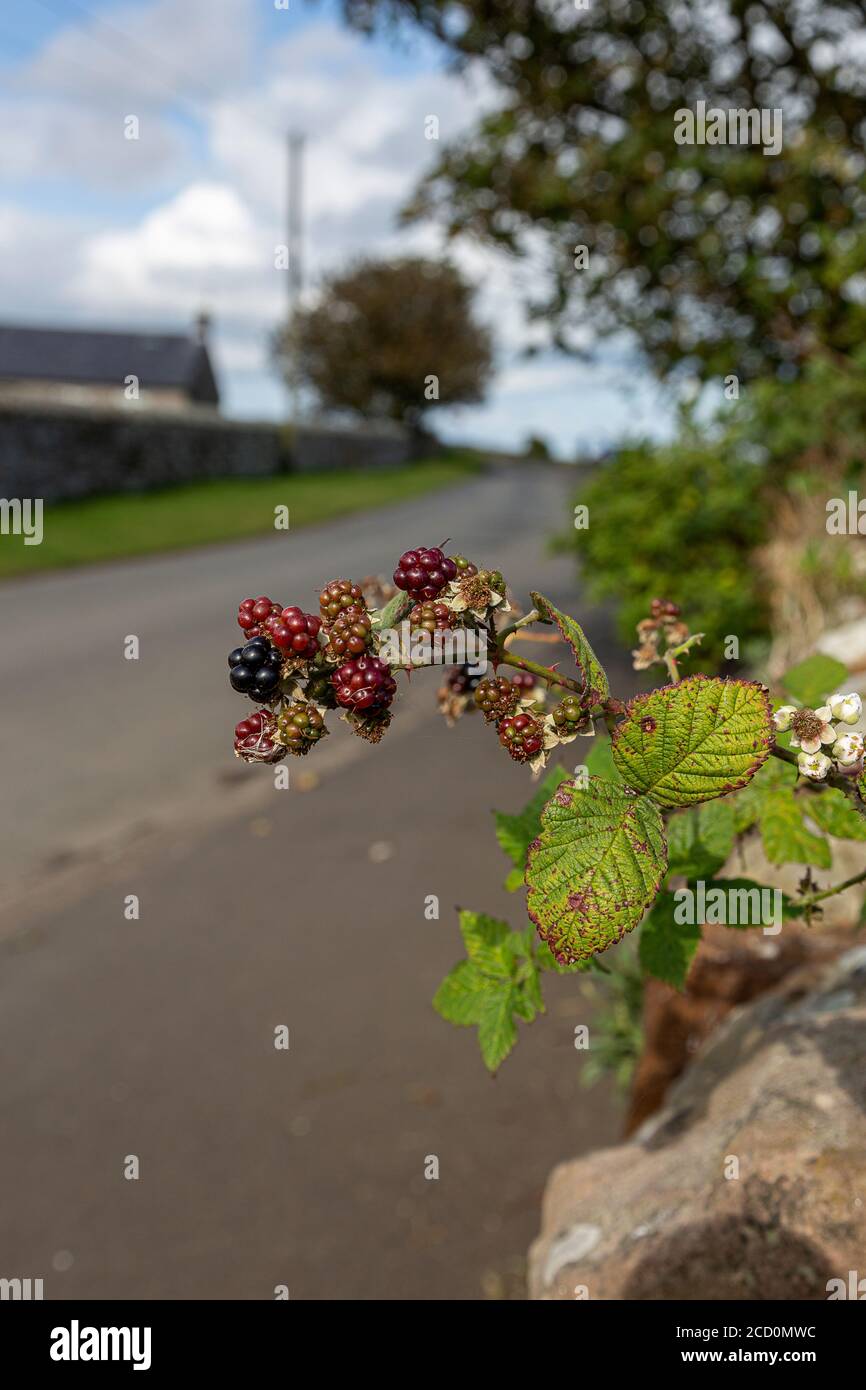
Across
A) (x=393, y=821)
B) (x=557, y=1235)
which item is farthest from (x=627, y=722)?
(x=393, y=821)

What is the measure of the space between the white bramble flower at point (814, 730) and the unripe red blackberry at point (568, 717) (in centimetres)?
24

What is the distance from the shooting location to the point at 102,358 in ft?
175

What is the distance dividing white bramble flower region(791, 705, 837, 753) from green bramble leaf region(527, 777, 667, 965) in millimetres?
177

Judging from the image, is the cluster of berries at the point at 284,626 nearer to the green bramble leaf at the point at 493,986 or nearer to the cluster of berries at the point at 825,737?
the cluster of berries at the point at 825,737

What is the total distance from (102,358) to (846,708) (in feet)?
188

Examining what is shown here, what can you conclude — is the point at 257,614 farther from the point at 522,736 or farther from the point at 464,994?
the point at 464,994

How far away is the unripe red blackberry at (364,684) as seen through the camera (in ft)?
3.62

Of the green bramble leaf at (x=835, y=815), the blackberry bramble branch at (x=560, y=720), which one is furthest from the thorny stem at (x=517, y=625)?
the green bramble leaf at (x=835, y=815)

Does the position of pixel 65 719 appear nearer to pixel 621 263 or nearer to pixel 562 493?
pixel 621 263

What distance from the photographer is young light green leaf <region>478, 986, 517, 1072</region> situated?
1696mm

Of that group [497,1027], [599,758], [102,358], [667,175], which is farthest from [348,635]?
[102,358]

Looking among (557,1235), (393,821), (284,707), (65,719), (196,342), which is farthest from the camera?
(196,342)
